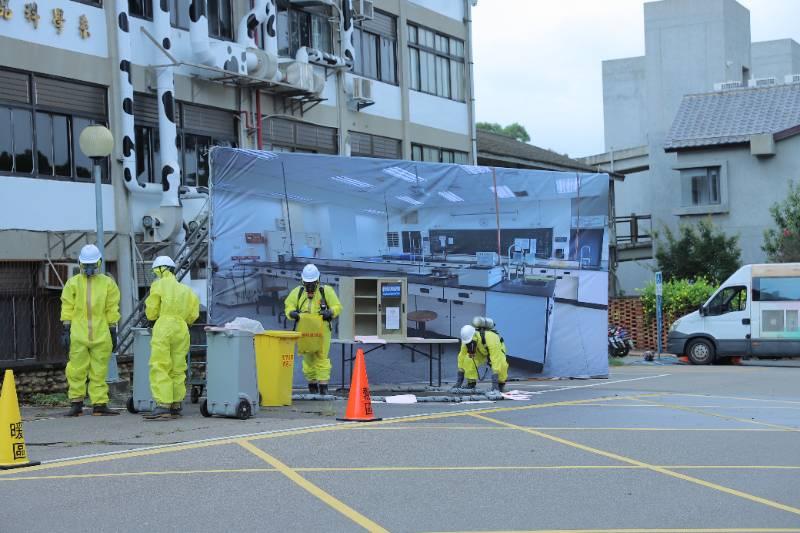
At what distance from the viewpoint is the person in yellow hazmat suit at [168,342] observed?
1372cm

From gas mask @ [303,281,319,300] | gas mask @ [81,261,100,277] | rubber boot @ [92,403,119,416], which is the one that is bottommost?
rubber boot @ [92,403,119,416]

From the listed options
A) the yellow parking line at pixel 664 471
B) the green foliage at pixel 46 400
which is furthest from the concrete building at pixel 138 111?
the yellow parking line at pixel 664 471

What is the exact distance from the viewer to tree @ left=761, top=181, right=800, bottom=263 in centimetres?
3870

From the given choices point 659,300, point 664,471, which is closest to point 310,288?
point 664,471

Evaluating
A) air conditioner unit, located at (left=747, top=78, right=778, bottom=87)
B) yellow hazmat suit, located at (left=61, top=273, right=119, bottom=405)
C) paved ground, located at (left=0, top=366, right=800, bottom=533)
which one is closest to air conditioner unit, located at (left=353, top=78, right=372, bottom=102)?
paved ground, located at (left=0, top=366, right=800, bottom=533)

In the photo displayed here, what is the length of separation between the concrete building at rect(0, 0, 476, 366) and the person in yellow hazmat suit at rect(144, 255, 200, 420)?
17.5ft

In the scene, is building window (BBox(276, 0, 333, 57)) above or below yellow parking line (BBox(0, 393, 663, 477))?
above

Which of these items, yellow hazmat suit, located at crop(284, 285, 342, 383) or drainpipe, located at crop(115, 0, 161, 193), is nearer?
yellow hazmat suit, located at crop(284, 285, 342, 383)

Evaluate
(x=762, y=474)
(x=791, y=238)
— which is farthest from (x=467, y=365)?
(x=791, y=238)

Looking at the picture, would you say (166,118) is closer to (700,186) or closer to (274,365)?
(274,365)

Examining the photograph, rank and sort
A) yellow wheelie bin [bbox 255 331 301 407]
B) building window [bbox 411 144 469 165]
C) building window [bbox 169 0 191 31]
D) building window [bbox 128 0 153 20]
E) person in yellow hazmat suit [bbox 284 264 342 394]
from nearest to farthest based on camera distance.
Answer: yellow wheelie bin [bbox 255 331 301 407] → person in yellow hazmat suit [bbox 284 264 342 394] → building window [bbox 128 0 153 20] → building window [bbox 169 0 191 31] → building window [bbox 411 144 469 165]

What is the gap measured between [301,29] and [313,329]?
516 inches

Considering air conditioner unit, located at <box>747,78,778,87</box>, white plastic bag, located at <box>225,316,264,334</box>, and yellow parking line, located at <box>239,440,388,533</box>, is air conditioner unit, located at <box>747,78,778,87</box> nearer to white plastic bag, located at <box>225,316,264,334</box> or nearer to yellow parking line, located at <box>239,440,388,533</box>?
white plastic bag, located at <box>225,316,264,334</box>

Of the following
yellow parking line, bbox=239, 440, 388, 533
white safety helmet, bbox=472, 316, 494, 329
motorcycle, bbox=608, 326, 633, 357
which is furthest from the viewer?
motorcycle, bbox=608, 326, 633, 357
